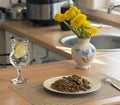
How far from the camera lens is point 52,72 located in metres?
1.92

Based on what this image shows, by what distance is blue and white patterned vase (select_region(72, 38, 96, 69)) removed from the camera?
6.39 feet

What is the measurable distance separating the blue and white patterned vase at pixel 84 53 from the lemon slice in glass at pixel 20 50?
1.00 ft

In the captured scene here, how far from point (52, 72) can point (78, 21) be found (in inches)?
11.1

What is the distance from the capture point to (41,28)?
3.08 metres

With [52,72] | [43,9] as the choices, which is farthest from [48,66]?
[43,9]

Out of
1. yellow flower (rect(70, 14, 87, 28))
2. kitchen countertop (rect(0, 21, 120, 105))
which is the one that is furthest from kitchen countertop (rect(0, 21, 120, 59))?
yellow flower (rect(70, 14, 87, 28))

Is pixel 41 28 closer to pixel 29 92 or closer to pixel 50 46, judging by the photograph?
pixel 50 46

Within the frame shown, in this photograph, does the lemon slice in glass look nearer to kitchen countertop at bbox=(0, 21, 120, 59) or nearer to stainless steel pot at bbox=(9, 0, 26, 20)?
kitchen countertop at bbox=(0, 21, 120, 59)

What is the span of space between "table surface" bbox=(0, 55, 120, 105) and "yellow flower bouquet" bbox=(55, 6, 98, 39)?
0.60 feet

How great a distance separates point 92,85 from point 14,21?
69.6 inches

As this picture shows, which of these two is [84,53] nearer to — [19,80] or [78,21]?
[78,21]

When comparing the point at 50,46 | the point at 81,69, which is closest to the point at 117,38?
the point at 50,46

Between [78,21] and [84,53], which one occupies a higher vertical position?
[78,21]

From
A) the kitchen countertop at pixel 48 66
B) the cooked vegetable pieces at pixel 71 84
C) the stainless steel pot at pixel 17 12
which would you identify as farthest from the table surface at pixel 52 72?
the stainless steel pot at pixel 17 12
